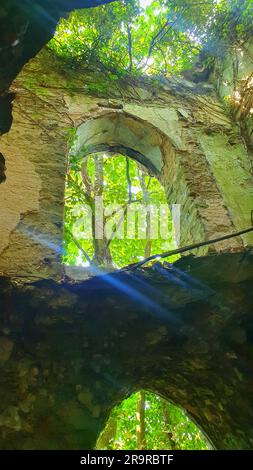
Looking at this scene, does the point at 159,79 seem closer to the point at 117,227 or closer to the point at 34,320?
the point at 117,227

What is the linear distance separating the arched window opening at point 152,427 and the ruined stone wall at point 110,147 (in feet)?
20.4

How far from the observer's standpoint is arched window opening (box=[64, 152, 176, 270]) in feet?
27.1

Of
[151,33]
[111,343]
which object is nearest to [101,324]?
[111,343]

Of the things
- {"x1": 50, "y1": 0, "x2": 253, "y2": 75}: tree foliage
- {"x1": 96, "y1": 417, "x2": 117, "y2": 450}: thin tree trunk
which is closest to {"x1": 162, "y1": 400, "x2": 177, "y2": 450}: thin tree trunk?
{"x1": 96, "y1": 417, "x2": 117, "y2": 450}: thin tree trunk

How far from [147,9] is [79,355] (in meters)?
6.15

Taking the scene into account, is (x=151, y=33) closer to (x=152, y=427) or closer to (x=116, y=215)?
(x=116, y=215)

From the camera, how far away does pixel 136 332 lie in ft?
10.8

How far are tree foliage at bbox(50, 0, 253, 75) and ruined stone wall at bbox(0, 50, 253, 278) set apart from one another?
424 millimetres

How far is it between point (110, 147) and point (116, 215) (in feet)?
10.7

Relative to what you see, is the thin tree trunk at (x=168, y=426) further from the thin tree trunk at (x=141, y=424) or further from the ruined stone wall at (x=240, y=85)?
the ruined stone wall at (x=240, y=85)

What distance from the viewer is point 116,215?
30.8 feet

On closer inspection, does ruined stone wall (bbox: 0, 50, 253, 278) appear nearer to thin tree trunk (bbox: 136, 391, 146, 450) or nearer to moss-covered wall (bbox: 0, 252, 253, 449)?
moss-covered wall (bbox: 0, 252, 253, 449)

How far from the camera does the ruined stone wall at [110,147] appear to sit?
4062mm
